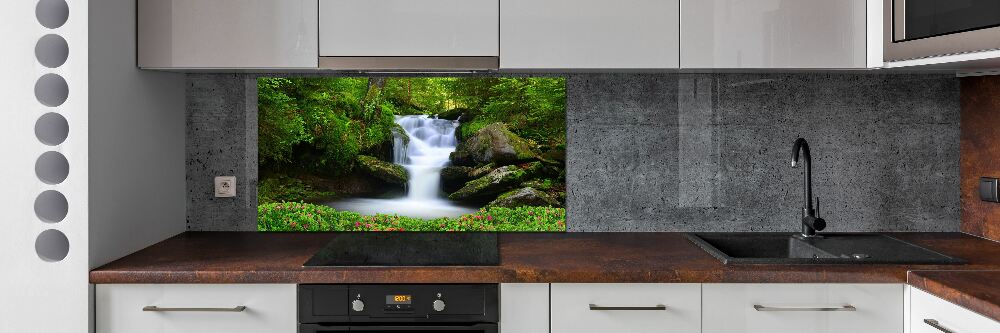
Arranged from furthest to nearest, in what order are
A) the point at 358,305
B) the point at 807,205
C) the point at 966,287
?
the point at 807,205 < the point at 358,305 < the point at 966,287

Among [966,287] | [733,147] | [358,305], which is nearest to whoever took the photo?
[966,287]

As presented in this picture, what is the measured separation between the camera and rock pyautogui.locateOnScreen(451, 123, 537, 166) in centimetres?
268

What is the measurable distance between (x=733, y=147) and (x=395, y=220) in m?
1.25

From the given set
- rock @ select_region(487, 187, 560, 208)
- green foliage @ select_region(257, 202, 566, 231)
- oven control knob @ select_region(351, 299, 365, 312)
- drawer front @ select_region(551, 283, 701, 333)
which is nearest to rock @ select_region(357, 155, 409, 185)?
green foliage @ select_region(257, 202, 566, 231)

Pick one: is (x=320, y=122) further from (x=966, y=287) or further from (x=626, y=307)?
(x=966, y=287)

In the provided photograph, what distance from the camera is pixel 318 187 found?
2695 millimetres

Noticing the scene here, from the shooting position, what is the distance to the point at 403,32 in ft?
7.36
